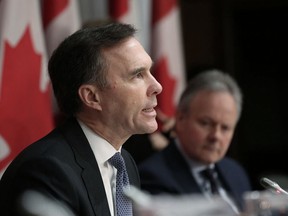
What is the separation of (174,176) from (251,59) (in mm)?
2219

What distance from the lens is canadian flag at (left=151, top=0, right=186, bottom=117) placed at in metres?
4.05

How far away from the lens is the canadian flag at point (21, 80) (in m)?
2.76

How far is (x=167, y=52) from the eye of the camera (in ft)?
13.4

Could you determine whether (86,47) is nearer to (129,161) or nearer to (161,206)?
(129,161)

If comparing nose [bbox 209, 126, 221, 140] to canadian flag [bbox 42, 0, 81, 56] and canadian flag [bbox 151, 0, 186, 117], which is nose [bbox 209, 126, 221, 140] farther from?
canadian flag [bbox 151, 0, 186, 117]

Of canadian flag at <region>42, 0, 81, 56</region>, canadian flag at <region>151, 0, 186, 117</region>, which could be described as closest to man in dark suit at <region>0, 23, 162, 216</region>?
canadian flag at <region>42, 0, 81, 56</region>

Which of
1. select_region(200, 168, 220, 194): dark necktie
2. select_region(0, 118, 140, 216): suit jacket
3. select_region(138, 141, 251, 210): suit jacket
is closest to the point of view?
select_region(0, 118, 140, 216): suit jacket

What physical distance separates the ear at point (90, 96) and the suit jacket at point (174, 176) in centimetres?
78

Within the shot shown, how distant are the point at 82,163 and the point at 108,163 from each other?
0.35 ft

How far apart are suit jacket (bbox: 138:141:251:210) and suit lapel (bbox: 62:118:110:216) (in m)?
0.79

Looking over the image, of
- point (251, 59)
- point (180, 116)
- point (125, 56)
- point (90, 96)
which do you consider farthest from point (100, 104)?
point (251, 59)

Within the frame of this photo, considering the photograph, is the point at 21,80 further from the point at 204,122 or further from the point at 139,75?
the point at 139,75

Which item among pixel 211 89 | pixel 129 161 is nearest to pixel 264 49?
pixel 211 89

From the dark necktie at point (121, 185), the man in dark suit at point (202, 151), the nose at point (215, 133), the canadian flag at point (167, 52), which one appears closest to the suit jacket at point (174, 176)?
the man in dark suit at point (202, 151)
